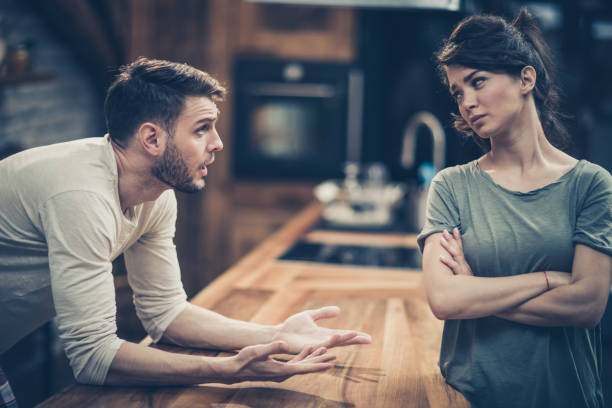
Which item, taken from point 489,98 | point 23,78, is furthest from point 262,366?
point 23,78

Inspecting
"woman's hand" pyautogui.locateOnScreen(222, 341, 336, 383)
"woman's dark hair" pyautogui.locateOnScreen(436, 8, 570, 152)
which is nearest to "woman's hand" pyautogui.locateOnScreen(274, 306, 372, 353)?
"woman's hand" pyautogui.locateOnScreen(222, 341, 336, 383)

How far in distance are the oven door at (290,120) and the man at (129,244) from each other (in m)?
2.64

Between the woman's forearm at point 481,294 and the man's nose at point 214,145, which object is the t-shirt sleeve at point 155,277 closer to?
the man's nose at point 214,145

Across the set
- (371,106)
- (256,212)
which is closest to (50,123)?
(256,212)

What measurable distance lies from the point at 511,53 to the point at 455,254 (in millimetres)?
403

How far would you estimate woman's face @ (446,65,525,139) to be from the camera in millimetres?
1253

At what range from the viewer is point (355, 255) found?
249cm

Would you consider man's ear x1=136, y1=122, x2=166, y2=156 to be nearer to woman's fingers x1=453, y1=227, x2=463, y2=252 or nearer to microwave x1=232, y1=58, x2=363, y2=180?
woman's fingers x1=453, y1=227, x2=463, y2=252

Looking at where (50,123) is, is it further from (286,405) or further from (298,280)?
(286,405)

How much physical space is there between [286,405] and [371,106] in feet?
10.3

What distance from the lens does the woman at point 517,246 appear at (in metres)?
1.21

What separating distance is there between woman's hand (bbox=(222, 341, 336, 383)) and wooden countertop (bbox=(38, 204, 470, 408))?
0.13 feet

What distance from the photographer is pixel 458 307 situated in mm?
1244

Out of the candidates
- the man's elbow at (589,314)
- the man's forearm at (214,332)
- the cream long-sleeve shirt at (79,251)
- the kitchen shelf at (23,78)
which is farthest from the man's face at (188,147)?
the kitchen shelf at (23,78)
